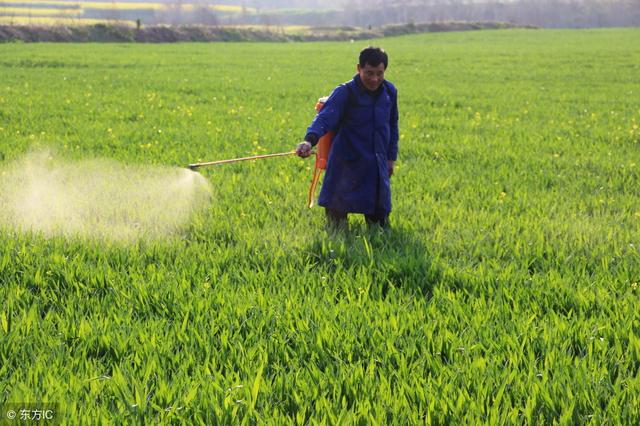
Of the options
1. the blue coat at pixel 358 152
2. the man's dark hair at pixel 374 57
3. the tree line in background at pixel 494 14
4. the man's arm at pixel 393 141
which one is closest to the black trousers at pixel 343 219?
the blue coat at pixel 358 152

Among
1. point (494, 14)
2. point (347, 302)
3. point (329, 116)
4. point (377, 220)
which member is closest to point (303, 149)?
point (329, 116)

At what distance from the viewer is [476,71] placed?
2486 cm

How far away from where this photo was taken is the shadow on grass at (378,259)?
4.10 m

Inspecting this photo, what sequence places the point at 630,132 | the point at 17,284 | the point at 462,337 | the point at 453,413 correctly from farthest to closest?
the point at 630,132 → the point at 17,284 → the point at 462,337 → the point at 453,413

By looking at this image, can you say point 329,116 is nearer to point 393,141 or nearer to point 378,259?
point 393,141

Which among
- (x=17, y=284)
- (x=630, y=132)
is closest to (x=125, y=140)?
(x=17, y=284)

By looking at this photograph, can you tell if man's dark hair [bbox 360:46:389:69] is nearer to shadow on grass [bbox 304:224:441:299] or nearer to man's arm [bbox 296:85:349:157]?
man's arm [bbox 296:85:349:157]

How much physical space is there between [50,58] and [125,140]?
66.9 ft

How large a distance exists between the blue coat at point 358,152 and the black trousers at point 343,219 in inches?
4.4

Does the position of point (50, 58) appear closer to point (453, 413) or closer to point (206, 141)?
point (206, 141)

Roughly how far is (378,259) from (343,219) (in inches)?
35.5

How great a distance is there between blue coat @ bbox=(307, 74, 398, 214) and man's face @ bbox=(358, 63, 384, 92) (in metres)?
0.11

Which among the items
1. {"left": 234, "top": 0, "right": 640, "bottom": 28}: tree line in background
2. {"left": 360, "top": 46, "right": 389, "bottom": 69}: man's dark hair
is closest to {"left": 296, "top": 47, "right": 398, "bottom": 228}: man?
{"left": 360, "top": 46, "right": 389, "bottom": 69}: man's dark hair

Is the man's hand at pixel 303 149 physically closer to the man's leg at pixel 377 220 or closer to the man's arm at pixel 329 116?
the man's arm at pixel 329 116
